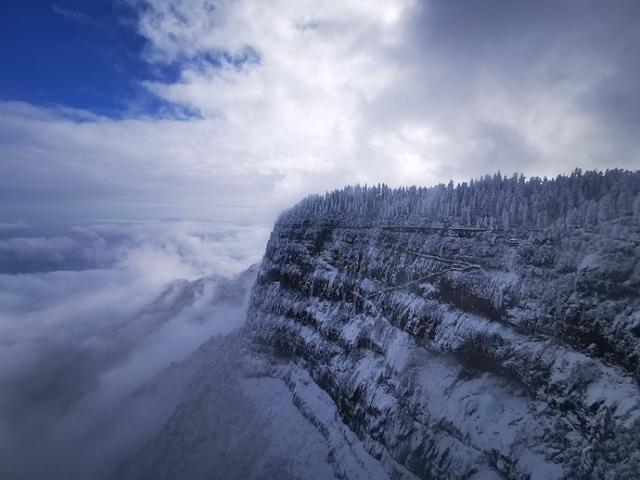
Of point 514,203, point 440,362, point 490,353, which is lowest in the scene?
point 440,362

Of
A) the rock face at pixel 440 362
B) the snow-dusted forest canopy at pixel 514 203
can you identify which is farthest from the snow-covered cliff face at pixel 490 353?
the snow-dusted forest canopy at pixel 514 203

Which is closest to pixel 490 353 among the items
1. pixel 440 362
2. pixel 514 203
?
pixel 440 362

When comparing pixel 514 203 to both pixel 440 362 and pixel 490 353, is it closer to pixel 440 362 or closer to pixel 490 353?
pixel 490 353

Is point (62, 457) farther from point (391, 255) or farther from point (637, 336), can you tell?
point (637, 336)

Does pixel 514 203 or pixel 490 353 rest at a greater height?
pixel 514 203

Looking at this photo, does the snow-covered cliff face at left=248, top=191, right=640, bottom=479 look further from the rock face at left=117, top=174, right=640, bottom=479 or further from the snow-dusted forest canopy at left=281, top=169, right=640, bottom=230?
the snow-dusted forest canopy at left=281, top=169, right=640, bottom=230

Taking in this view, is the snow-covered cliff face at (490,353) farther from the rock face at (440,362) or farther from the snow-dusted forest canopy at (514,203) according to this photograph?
the snow-dusted forest canopy at (514,203)

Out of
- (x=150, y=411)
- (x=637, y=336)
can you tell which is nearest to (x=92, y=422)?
(x=150, y=411)
